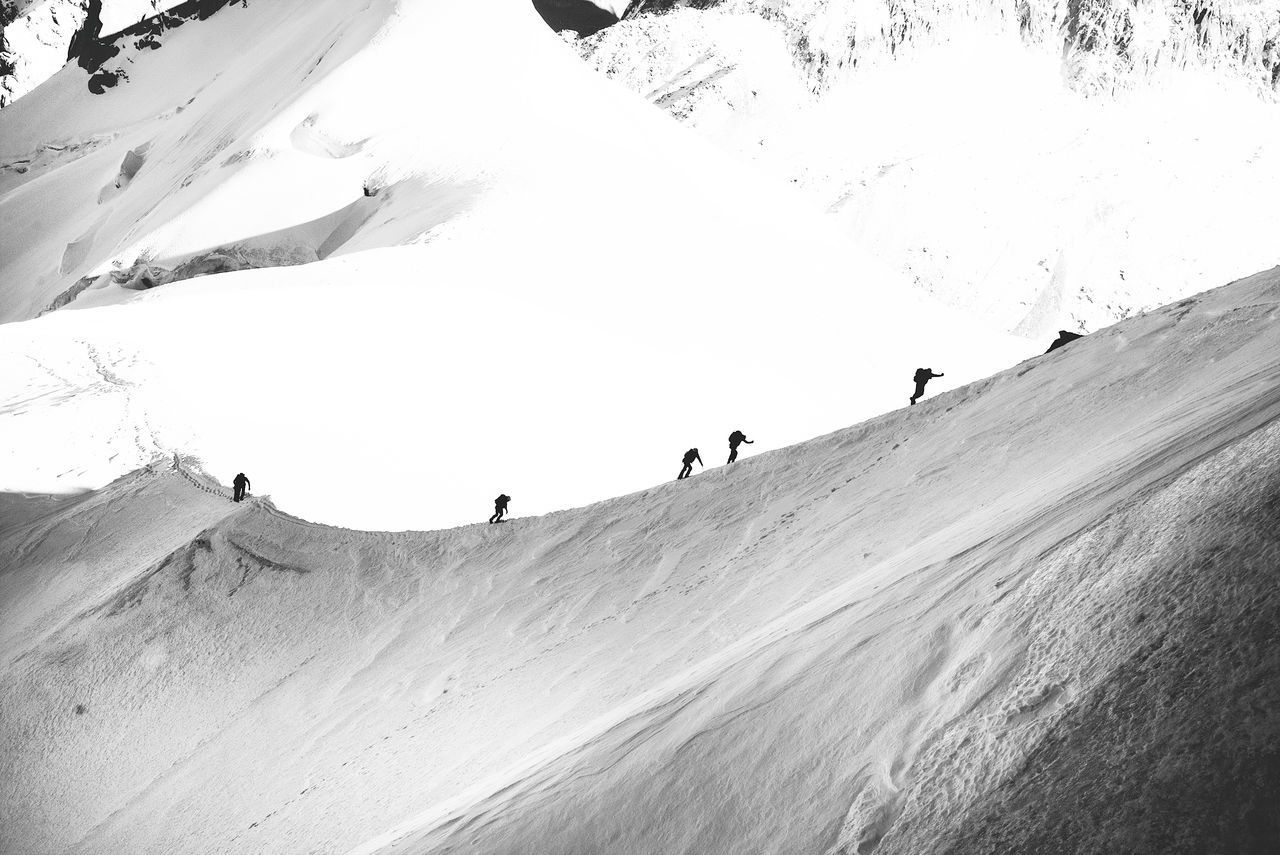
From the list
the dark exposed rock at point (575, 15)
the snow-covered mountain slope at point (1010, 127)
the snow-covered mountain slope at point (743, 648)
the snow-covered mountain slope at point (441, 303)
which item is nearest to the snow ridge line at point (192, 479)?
the snow-covered mountain slope at point (743, 648)

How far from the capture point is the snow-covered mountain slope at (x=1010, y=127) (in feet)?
257

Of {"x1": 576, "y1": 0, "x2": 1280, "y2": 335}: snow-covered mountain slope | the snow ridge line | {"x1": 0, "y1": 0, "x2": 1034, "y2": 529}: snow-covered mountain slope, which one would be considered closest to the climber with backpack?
the snow ridge line

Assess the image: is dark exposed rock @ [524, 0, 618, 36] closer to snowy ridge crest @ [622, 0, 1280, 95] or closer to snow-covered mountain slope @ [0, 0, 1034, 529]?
snowy ridge crest @ [622, 0, 1280, 95]

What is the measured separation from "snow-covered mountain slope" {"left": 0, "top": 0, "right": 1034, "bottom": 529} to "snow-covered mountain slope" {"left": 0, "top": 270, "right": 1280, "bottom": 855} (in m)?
4.45

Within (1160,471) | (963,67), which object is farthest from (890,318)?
(963,67)

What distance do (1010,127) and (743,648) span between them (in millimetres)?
87338

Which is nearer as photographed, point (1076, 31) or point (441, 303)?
point (441, 303)

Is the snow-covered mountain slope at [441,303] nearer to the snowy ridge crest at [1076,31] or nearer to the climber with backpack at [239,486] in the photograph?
the climber with backpack at [239,486]

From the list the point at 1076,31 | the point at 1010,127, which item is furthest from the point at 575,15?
the point at 1076,31

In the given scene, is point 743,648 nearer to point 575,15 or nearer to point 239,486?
point 239,486

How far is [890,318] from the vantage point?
40750 mm

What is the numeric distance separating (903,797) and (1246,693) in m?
1.65

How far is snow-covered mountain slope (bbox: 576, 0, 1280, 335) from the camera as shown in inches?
3078

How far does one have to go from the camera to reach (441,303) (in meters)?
34.1
